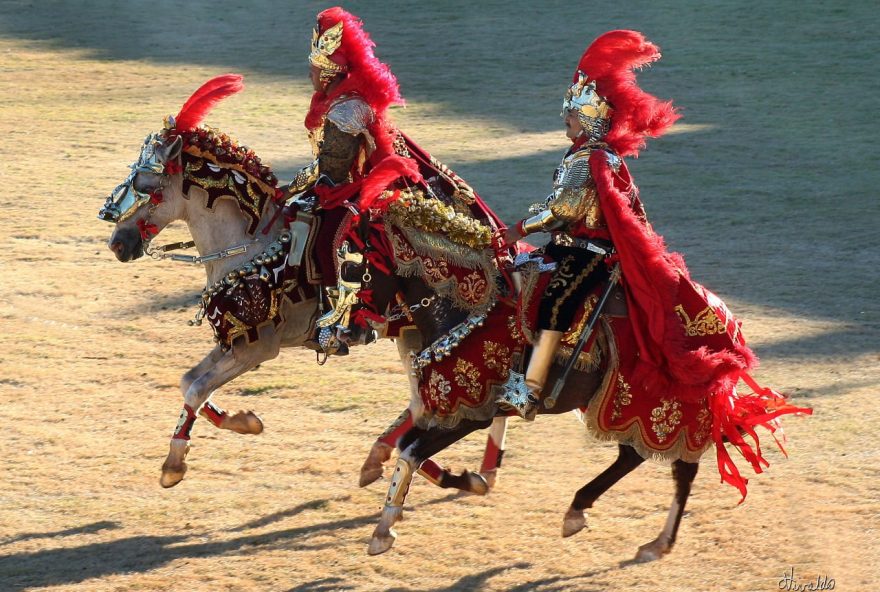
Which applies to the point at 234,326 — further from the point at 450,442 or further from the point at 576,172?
the point at 576,172

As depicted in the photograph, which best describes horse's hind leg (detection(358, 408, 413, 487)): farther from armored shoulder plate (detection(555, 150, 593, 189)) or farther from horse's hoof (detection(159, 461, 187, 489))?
armored shoulder plate (detection(555, 150, 593, 189))

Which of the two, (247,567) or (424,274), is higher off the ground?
(424,274)

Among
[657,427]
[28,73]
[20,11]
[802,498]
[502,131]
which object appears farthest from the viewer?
[20,11]

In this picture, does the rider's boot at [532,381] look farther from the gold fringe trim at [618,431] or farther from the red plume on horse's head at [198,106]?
the red plume on horse's head at [198,106]

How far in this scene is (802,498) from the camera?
736 cm

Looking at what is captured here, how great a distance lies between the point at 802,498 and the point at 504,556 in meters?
1.88

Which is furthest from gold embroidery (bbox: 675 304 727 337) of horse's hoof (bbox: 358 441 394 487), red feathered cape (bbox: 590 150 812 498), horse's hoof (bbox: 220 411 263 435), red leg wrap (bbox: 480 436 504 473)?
horse's hoof (bbox: 220 411 263 435)

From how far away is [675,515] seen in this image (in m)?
6.75

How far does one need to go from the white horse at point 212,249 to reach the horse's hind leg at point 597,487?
749 mm

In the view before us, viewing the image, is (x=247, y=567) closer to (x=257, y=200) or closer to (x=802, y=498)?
(x=257, y=200)

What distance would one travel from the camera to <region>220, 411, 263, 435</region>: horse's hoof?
7.76 m

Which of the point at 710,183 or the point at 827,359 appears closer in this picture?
the point at 827,359

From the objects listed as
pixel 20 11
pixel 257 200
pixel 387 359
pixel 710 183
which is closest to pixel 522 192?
pixel 710 183

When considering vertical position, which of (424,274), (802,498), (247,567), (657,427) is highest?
(424,274)
